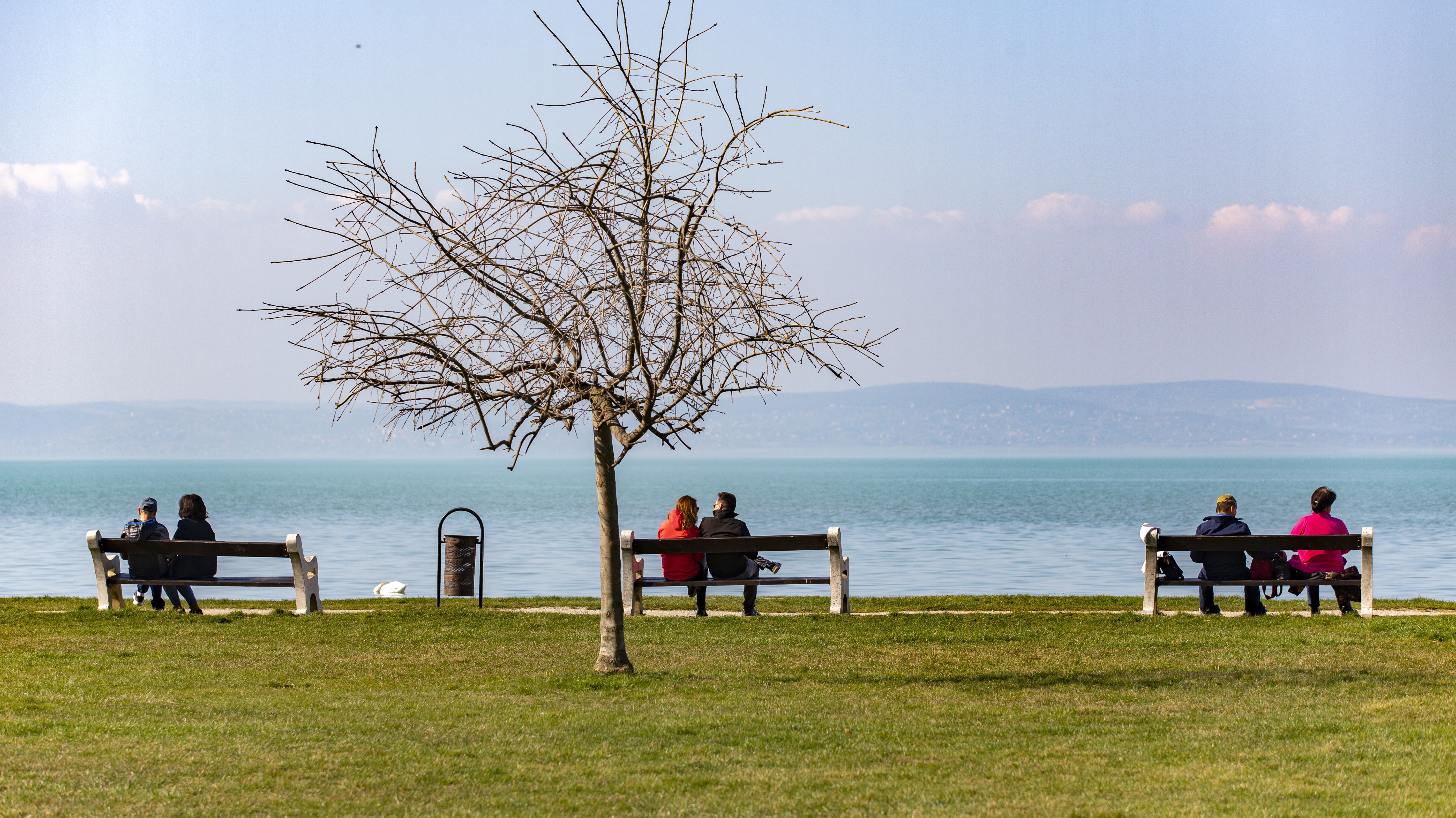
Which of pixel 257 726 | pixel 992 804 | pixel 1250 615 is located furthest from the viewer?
pixel 1250 615

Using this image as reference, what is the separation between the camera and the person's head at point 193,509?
48.8 feet

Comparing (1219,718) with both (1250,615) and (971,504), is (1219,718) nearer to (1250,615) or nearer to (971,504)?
(1250,615)

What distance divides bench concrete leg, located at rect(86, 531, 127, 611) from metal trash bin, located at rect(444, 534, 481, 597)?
3.54 meters

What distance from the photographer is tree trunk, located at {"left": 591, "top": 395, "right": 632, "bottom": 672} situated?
32.1 feet

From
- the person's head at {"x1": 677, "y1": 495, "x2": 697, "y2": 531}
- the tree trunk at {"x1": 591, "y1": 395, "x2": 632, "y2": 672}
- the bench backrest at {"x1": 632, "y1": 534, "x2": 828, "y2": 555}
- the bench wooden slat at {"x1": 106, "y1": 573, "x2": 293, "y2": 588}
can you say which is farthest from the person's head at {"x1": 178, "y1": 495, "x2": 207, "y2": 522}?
the tree trunk at {"x1": 591, "y1": 395, "x2": 632, "y2": 672}

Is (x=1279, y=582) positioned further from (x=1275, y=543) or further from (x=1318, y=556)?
(x=1318, y=556)

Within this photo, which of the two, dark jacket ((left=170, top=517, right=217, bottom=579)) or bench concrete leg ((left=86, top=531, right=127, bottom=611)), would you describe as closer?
dark jacket ((left=170, top=517, right=217, bottom=579))

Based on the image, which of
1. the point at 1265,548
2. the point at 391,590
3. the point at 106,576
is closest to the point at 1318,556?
the point at 1265,548

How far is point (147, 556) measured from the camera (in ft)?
47.5

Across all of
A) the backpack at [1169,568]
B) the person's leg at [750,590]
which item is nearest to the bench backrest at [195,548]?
the person's leg at [750,590]

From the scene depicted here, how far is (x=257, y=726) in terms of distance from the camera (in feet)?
26.6

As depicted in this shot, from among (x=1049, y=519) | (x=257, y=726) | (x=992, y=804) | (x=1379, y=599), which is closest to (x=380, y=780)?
(x=257, y=726)

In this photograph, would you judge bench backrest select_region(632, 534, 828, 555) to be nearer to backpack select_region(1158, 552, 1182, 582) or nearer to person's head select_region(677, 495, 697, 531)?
person's head select_region(677, 495, 697, 531)

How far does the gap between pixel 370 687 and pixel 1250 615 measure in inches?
346
